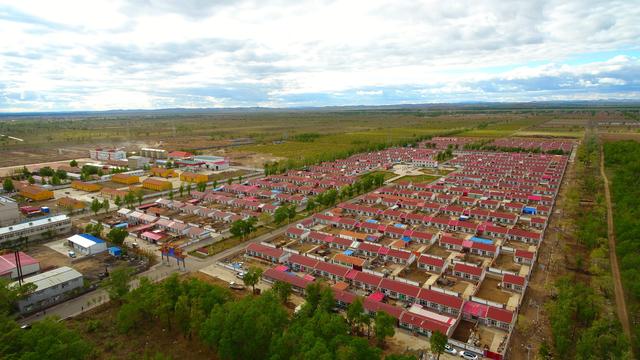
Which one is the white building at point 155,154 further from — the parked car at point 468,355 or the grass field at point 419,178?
the parked car at point 468,355

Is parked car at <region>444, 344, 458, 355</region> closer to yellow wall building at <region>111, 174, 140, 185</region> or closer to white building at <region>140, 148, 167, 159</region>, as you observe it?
yellow wall building at <region>111, 174, 140, 185</region>

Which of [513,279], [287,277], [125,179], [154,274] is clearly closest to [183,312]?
[287,277]

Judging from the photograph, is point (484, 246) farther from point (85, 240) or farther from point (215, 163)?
point (215, 163)

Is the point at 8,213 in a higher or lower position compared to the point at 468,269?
higher

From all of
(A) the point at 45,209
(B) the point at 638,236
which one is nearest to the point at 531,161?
(B) the point at 638,236

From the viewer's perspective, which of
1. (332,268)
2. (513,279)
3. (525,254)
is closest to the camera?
(513,279)

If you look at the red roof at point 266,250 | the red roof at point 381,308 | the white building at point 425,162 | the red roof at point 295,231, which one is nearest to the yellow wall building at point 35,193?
the red roof at point 266,250

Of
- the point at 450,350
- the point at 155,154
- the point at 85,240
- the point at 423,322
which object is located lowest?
the point at 450,350
